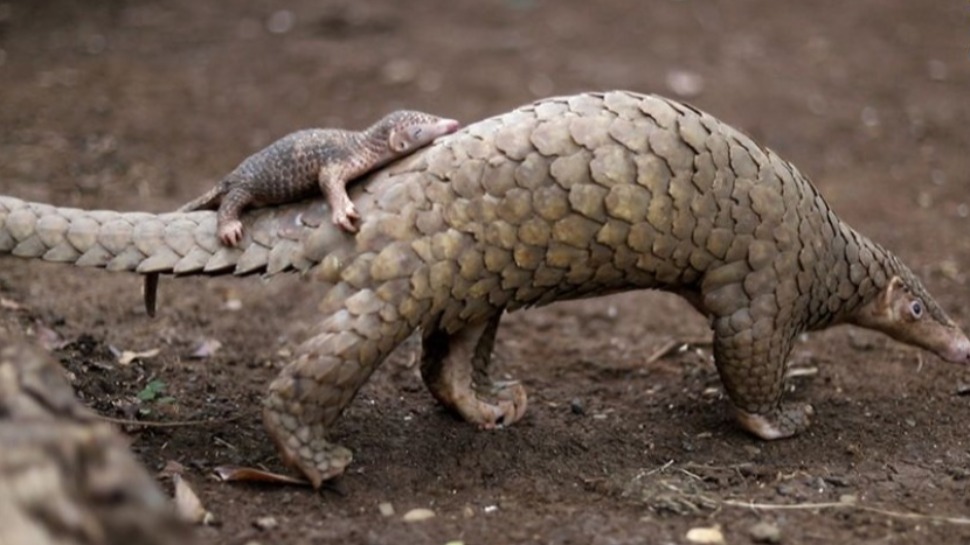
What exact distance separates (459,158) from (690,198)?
81 centimetres

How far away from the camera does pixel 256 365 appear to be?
5590mm

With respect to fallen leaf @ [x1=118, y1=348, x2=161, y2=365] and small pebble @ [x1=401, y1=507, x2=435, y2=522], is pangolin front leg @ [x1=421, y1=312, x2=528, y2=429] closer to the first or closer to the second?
small pebble @ [x1=401, y1=507, x2=435, y2=522]

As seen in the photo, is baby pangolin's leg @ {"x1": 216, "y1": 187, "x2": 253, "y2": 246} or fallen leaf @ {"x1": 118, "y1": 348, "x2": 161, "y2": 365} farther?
fallen leaf @ {"x1": 118, "y1": 348, "x2": 161, "y2": 365}

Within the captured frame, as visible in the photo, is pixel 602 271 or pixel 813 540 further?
pixel 602 271

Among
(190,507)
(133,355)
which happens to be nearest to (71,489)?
(190,507)

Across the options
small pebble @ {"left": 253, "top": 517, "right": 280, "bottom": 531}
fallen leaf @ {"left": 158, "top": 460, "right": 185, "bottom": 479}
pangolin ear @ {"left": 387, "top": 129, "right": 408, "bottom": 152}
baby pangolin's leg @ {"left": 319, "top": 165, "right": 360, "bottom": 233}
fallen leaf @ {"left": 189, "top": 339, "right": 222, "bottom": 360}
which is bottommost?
fallen leaf @ {"left": 189, "top": 339, "right": 222, "bottom": 360}

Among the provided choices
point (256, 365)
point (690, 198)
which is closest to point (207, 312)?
point (256, 365)

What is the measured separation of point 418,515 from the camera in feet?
13.2

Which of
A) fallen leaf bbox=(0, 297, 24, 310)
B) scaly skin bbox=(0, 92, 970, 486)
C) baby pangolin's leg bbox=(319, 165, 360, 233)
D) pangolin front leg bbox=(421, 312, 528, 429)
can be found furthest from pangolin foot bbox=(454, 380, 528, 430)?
fallen leaf bbox=(0, 297, 24, 310)

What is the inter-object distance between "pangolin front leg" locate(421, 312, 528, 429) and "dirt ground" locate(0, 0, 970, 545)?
79 millimetres

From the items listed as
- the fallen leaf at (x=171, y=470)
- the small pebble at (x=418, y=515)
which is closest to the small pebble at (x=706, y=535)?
the small pebble at (x=418, y=515)

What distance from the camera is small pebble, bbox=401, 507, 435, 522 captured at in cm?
400

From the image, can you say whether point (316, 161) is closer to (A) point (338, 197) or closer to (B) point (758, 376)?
(A) point (338, 197)

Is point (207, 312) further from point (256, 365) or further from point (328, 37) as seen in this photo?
point (328, 37)
